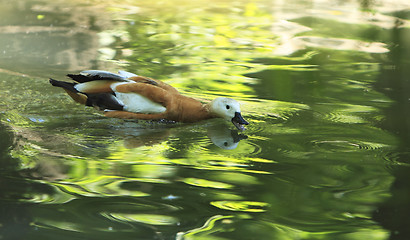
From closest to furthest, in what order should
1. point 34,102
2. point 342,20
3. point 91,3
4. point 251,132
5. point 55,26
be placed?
point 251,132
point 34,102
point 55,26
point 342,20
point 91,3

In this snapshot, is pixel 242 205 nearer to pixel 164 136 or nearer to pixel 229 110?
pixel 164 136

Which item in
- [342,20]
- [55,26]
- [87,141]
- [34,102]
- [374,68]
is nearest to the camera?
[87,141]

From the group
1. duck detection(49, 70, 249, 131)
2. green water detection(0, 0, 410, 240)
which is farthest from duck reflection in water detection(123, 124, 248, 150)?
duck detection(49, 70, 249, 131)

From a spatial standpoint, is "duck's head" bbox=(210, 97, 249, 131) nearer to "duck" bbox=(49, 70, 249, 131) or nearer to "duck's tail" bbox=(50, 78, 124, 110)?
"duck" bbox=(49, 70, 249, 131)

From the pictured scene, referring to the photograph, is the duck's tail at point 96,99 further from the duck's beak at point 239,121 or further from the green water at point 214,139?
the duck's beak at point 239,121

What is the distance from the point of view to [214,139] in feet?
19.7

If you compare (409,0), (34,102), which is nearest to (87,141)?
(34,102)

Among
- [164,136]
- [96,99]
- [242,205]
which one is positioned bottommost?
[164,136]

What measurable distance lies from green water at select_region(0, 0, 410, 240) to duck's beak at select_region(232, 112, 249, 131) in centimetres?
12

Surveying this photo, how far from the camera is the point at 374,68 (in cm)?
878

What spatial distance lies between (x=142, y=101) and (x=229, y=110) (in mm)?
911

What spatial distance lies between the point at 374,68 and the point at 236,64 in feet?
6.57

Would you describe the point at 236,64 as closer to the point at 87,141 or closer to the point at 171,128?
the point at 171,128

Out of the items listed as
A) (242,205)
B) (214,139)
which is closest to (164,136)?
(214,139)
